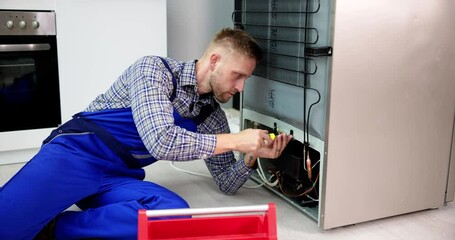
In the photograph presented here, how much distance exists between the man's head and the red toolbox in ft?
1.78

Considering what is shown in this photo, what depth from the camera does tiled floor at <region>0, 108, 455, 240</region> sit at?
5.13 feet

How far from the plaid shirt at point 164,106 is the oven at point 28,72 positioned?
737 millimetres

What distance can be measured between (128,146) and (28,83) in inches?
35.9

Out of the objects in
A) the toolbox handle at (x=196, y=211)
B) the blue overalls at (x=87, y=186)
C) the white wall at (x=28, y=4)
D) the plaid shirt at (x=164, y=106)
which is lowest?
the blue overalls at (x=87, y=186)

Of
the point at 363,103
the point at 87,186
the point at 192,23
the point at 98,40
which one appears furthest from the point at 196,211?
the point at 192,23

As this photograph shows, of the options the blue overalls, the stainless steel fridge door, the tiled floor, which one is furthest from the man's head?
the tiled floor

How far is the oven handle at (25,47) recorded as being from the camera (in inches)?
81.5

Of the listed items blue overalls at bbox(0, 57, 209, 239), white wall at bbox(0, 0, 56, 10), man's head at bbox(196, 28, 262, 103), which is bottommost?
blue overalls at bbox(0, 57, 209, 239)

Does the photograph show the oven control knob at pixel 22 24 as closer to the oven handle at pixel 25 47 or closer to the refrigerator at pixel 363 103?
the oven handle at pixel 25 47

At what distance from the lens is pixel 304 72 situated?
1.55m

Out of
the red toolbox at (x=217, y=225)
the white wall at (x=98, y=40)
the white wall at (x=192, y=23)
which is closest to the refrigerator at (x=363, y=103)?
the red toolbox at (x=217, y=225)

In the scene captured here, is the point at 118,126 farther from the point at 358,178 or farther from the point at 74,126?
the point at 358,178

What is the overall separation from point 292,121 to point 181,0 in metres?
1.45

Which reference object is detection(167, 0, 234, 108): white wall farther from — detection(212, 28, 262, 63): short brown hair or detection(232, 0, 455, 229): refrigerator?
detection(212, 28, 262, 63): short brown hair
